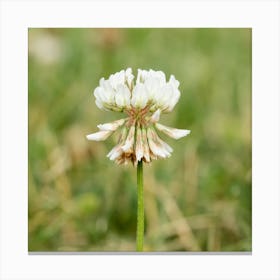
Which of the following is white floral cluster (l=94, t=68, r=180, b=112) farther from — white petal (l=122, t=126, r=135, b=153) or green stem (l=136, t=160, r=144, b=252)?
green stem (l=136, t=160, r=144, b=252)

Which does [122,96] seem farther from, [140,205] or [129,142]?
[140,205]

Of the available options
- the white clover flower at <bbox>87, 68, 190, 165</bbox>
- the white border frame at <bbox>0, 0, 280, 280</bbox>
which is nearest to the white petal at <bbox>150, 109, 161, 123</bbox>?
the white clover flower at <bbox>87, 68, 190, 165</bbox>

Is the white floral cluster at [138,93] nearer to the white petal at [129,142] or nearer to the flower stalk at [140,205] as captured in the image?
the white petal at [129,142]

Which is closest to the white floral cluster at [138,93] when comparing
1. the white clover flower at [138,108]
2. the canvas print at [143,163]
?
the white clover flower at [138,108]

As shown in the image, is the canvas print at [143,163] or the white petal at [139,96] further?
the canvas print at [143,163]
